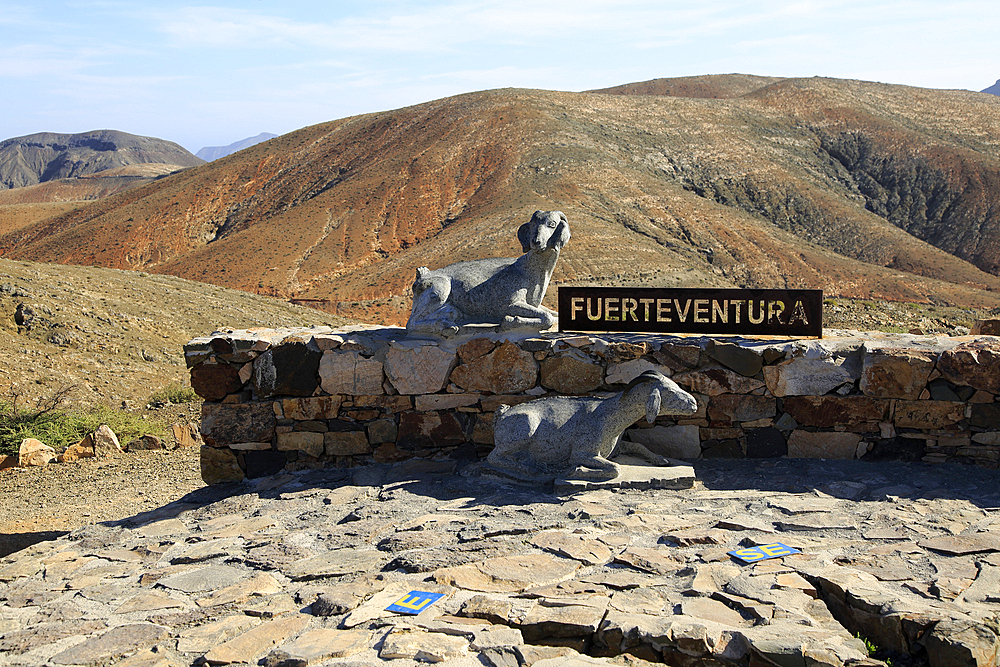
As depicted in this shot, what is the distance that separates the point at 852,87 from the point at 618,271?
123 feet

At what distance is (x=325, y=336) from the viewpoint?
6238 mm

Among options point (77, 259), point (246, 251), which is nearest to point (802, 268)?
point (246, 251)

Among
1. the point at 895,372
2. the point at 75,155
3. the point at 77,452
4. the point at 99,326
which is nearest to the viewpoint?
the point at 895,372

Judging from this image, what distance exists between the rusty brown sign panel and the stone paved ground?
104 centimetres

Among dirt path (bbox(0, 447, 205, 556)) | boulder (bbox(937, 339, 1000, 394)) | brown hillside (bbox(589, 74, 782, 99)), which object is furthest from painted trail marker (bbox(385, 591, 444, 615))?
brown hillside (bbox(589, 74, 782, 99))

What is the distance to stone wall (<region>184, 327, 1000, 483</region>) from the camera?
5.57m

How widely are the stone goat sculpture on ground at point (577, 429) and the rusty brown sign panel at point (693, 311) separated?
0.65 metres

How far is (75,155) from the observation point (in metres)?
111

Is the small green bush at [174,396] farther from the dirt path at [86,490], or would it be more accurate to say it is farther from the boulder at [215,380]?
the boulder at [215,380]

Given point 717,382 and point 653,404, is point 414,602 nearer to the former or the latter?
point 653,404

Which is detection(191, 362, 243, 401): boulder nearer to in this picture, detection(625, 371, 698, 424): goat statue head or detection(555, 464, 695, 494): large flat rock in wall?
detection(555, 464, 695, 494): large flat rock in wall

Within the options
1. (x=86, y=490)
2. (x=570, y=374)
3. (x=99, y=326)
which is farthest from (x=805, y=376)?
(x=99, y=326)

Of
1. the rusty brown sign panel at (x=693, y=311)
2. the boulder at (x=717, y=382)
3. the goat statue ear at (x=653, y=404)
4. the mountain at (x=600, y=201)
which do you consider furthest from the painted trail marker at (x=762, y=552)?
the mountain at (x=600, y=201)

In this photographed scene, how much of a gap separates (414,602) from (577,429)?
2138 mm
